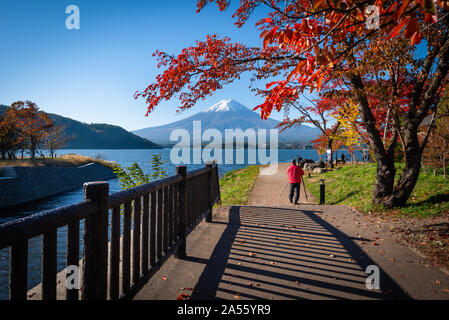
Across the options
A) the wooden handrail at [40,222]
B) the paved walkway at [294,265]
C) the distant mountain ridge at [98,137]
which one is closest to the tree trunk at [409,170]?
the paved walkway at [294,265]

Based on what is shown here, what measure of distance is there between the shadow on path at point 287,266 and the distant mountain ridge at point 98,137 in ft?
456

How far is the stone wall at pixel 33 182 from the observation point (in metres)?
16.8

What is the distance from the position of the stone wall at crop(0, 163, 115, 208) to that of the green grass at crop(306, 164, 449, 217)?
738 inches

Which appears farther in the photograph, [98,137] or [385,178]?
[98,137]

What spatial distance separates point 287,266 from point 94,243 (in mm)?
2735

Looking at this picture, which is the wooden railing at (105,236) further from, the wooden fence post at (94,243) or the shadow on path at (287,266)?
the shadow on path at (287,266)

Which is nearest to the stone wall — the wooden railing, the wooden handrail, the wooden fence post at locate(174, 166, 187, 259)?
the wooden fence post at locate(174, 166, 187, 259)

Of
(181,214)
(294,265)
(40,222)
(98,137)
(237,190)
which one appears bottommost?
(237,190)

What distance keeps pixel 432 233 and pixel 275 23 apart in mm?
5622

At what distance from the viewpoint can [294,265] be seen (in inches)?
A: 149

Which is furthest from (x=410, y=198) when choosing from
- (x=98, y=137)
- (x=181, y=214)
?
(x=98, y=137)

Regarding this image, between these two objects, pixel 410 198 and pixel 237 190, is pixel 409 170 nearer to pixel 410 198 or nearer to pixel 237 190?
pixel 410 198

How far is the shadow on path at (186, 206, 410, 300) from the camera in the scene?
302 centimetres
